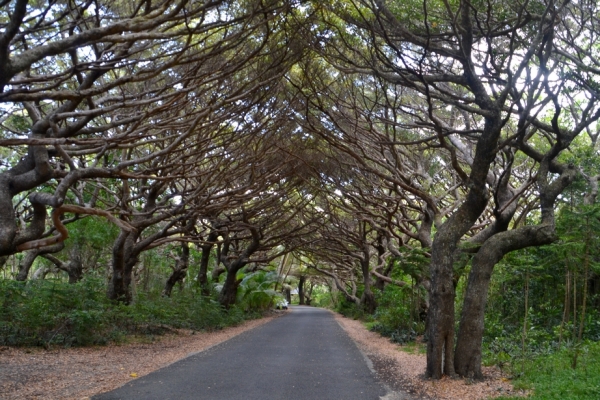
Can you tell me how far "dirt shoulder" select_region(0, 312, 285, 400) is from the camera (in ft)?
24.7

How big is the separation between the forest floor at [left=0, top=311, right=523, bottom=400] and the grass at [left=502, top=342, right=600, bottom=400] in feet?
1.26

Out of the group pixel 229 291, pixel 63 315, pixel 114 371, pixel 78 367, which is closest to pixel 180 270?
pixel 229 291

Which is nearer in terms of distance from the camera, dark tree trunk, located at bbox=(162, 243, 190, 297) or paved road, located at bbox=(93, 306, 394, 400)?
paved road, located at bbox=(93, 306, 394, 400)

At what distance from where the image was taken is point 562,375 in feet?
26.2

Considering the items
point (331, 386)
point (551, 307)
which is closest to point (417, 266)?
point (551, 307)

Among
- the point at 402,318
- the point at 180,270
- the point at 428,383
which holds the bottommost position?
the point at 428,383

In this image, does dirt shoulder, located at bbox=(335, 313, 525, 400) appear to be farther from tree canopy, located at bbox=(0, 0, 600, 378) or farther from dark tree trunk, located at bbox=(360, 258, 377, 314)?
dark tree trunk, located at bbox=(360, 258, 377, 314)

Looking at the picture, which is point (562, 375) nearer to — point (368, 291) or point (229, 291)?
point (229, 291)

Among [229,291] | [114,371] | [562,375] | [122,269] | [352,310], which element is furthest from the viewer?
[352,310]

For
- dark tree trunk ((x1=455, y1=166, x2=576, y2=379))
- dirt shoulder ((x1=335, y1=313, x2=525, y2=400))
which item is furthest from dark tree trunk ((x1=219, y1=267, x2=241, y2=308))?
dark tree trunk ((x1=455, y1=166, x2=576, y2=379))

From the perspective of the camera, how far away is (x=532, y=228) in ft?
29.9

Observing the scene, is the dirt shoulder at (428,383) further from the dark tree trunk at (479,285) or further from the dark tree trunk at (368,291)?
the dark tree trunk at (368,291)

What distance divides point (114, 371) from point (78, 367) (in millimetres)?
804

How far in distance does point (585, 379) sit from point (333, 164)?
12896mm
